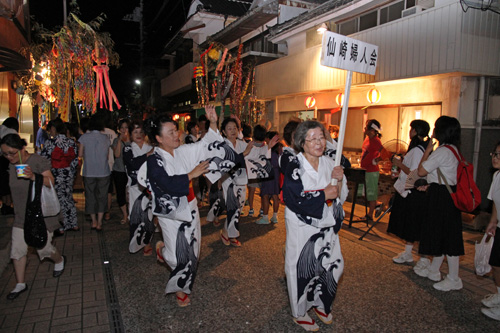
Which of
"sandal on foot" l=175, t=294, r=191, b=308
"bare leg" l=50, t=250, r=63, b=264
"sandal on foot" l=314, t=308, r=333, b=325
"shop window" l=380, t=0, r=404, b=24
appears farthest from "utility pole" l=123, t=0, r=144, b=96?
"sandal on foot" l=314, t=308, r=333, b=325

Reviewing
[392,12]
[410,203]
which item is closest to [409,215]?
[410,203]

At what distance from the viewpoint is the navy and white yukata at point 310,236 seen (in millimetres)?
3246

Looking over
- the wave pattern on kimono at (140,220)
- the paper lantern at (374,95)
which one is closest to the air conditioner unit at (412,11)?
the paper lantern at (374,95)

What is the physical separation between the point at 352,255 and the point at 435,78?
5.69 meters

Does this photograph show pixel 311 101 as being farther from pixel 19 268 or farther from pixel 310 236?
pixel 19 268

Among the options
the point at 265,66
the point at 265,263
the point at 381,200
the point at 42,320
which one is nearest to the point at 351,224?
the point at 381,200

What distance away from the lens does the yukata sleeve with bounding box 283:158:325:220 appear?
10.5ft

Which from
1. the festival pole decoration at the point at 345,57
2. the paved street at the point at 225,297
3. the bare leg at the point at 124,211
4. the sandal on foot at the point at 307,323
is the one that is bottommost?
the paved street at the point at 225,297

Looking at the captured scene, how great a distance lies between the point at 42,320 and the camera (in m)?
3.62

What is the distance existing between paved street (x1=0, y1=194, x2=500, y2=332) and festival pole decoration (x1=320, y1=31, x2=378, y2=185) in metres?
1.65

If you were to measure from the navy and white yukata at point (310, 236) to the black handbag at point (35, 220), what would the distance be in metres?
2.76

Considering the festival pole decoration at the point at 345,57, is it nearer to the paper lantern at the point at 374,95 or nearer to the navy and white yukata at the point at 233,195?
the navy and white yukata at the point at 233,195

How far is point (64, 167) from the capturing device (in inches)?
259

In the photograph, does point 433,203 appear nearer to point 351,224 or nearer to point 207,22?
point 351,224
